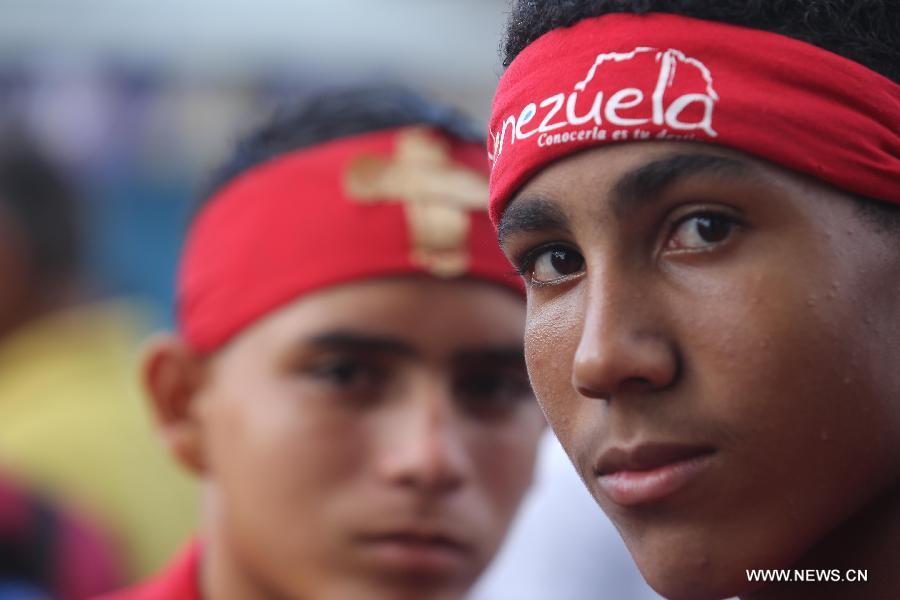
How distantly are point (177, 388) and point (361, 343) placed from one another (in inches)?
25.7

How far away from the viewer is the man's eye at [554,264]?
1.69 m

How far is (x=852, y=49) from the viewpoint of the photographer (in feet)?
5.23

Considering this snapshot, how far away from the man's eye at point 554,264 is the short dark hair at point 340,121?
1.32 meters

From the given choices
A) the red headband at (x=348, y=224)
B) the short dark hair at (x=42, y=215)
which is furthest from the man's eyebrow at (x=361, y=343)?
the short dark hair at (x=42, y=215)

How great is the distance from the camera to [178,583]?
10.2ft

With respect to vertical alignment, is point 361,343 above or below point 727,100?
above

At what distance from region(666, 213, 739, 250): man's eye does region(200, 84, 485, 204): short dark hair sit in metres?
1.53

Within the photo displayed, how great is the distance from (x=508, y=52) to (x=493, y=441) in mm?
1162

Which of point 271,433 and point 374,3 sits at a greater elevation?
point 374,3

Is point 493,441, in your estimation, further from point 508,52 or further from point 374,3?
point 374,3

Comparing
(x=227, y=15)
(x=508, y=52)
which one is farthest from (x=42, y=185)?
(x=227, y=15)

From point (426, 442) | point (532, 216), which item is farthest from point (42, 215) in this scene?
point (532, 216)

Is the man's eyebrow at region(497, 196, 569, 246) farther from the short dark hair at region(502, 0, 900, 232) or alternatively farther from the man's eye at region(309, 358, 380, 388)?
the man's eye at region(309, 358, 380, 388)

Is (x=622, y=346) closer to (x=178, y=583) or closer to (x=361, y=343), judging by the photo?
(x=361, y=343)
